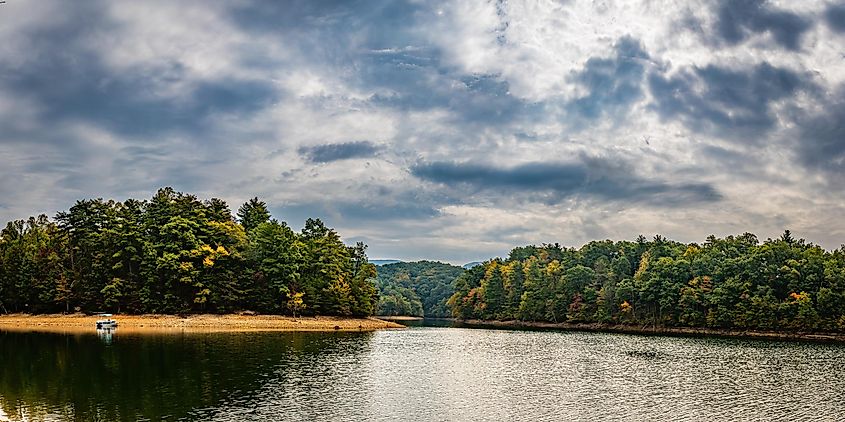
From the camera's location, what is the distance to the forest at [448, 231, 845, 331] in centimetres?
10625

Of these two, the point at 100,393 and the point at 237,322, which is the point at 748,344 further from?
the point at 100,393

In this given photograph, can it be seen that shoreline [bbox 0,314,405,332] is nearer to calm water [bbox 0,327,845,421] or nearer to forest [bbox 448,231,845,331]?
calm water [bbox 0,327,845,421]

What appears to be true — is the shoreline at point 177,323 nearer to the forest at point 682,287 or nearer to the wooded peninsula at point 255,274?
the wooded peninsula at point 255,274

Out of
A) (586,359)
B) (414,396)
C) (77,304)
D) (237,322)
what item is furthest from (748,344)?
(77,304)

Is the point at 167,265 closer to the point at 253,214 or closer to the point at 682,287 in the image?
the point at 253,214

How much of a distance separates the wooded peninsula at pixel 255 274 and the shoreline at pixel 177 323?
101 inches

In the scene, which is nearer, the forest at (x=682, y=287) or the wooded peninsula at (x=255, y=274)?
the wooded peninsula at (x=255, y=274)

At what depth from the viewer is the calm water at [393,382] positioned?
33.6 metres

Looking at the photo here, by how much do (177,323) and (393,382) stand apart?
201 feet

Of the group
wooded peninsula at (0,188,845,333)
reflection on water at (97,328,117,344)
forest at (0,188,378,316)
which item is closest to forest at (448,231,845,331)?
wooded peninsula at (0,188,845,333)

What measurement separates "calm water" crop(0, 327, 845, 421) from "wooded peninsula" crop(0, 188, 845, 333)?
28619 millimetres

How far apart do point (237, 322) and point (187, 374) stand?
182ft

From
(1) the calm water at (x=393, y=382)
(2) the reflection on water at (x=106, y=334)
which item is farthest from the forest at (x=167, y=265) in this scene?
(1) the calm water at (x=393, y=382)

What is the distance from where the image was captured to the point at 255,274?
356ft
